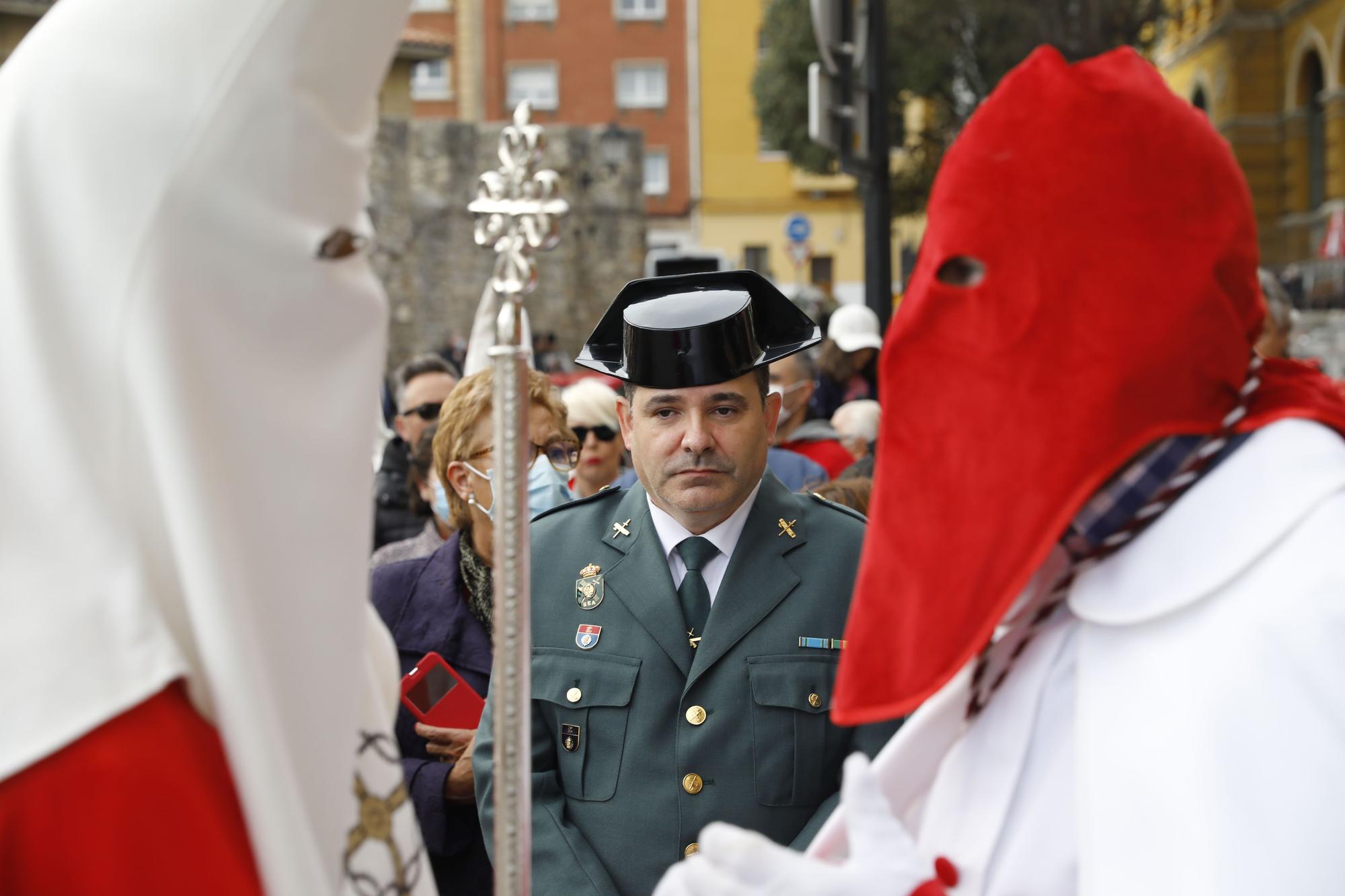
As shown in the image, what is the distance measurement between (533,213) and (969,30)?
30.9 meters

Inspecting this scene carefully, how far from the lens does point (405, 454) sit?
20.1 ft

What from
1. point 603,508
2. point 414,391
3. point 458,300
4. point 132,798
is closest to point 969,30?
point 458,300

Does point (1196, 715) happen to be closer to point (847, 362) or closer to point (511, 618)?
point (511, 618)

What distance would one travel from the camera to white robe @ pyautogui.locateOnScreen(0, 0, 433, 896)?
1.36m

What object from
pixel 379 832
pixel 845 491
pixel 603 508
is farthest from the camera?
pixel 845 491

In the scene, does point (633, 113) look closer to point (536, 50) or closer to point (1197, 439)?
point (536, 50)

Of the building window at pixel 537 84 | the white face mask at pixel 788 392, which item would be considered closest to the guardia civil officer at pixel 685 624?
the white face mask at pixel 788 392

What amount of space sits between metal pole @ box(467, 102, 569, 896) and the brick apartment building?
1660 inches

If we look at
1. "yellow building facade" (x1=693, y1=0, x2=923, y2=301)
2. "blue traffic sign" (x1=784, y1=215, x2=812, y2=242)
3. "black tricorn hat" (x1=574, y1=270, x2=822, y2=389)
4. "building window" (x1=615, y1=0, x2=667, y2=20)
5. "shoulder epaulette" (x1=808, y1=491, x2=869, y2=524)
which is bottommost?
"shoulder epaulette" (x1=808, y1=491, x2=869, y2=524)

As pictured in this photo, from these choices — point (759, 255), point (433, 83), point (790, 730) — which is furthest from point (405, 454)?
point (433, 83)

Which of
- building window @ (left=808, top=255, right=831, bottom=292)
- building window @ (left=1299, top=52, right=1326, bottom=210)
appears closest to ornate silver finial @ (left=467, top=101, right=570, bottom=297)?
building window @ (left=1299, top=52, right=1326, bottom=210)

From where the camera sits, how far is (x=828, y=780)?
2.75m

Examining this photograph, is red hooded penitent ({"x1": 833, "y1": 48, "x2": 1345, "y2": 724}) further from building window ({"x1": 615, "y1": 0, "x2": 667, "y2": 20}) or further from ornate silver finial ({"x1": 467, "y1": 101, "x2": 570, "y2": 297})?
building window ({"x1": 615, "y1": 0, "x2": 667, "y2": 20})

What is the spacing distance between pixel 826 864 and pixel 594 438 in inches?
137
